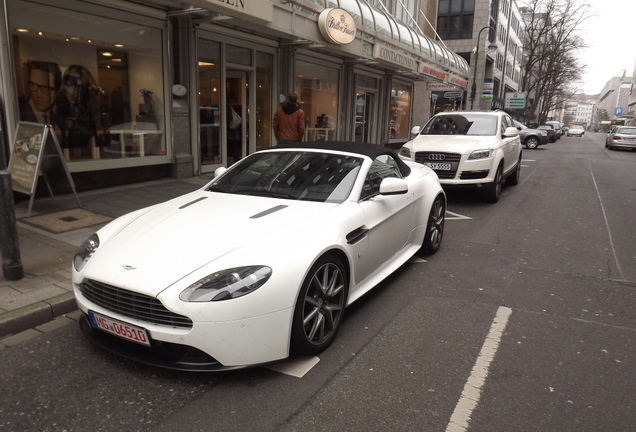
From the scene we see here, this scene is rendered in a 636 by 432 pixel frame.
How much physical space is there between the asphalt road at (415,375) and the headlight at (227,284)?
60 centimetres

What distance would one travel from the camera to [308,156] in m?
4.59

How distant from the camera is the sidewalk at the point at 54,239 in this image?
3.82m

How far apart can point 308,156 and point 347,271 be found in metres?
1.38

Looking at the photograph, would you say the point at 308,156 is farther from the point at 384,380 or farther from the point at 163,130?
the point at 163,130

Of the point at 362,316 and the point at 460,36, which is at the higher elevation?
the point at 460,36

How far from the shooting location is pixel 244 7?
8812 mm

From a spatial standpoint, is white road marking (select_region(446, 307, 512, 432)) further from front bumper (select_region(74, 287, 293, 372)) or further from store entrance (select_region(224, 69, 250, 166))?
store entrance (select_region(224, 69, 250, 166))

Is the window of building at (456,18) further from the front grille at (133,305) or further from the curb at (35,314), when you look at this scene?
the front grille at (133,305)

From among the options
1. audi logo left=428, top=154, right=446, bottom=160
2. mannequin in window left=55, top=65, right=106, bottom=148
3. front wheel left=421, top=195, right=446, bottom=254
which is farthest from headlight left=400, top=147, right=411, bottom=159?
mannequin in window left=55, top=65, right=106, bottom=148

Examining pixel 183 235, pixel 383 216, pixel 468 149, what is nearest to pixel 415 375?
pixel 383 216

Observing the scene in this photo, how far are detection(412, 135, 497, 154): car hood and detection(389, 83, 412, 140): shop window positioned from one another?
12.1 metres

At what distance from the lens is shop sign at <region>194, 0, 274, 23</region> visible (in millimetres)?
8188

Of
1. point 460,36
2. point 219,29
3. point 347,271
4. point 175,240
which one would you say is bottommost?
point 347,271

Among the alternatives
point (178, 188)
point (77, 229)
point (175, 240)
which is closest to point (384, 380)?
point (175, 240)
